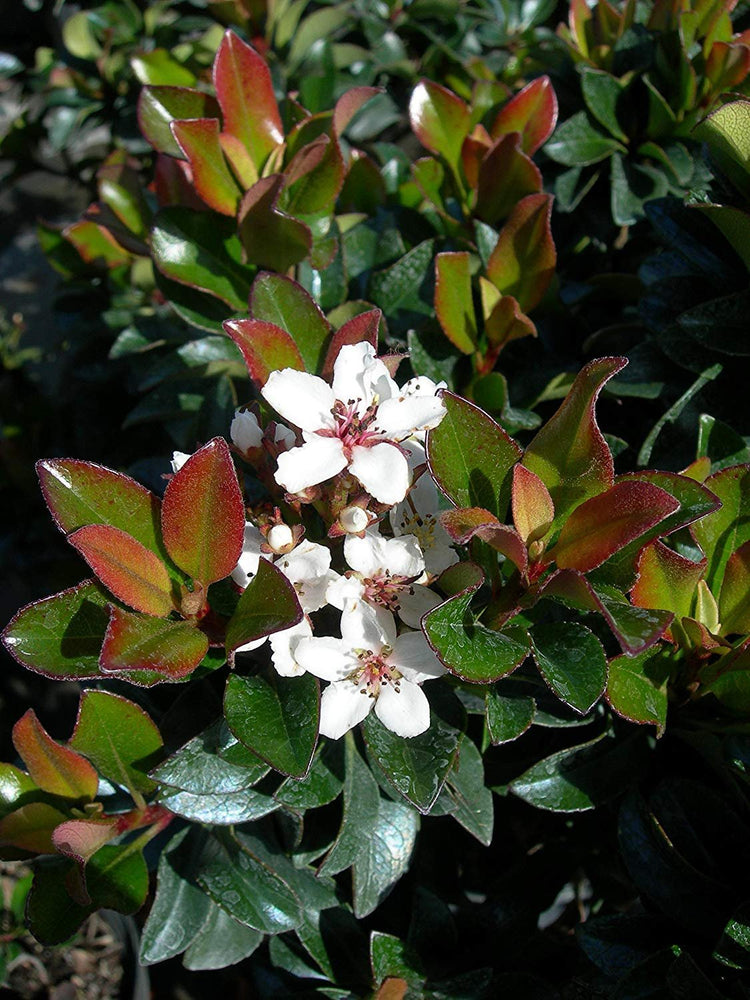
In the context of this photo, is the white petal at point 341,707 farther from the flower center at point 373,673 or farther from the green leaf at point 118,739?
the green leaf at point 118,739

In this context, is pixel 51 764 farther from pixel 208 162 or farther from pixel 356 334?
pixel 208 162

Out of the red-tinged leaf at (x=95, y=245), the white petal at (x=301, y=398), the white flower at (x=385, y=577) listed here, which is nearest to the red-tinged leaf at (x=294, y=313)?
the white petal at (x=301, y=398)

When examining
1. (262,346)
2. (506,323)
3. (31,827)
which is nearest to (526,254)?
(506,323)

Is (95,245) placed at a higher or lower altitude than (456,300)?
lower

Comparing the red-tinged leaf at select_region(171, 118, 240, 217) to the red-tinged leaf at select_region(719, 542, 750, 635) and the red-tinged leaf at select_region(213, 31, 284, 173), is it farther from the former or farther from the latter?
the red-tinged leaf at select_region(719, 542, 750, 635)

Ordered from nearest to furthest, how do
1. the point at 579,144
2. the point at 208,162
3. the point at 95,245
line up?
1. the point at 208,162
2. the point at 579,144
3. the point at 95,245

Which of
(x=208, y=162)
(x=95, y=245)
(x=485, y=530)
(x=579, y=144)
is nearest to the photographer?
(x=485, y=530)
